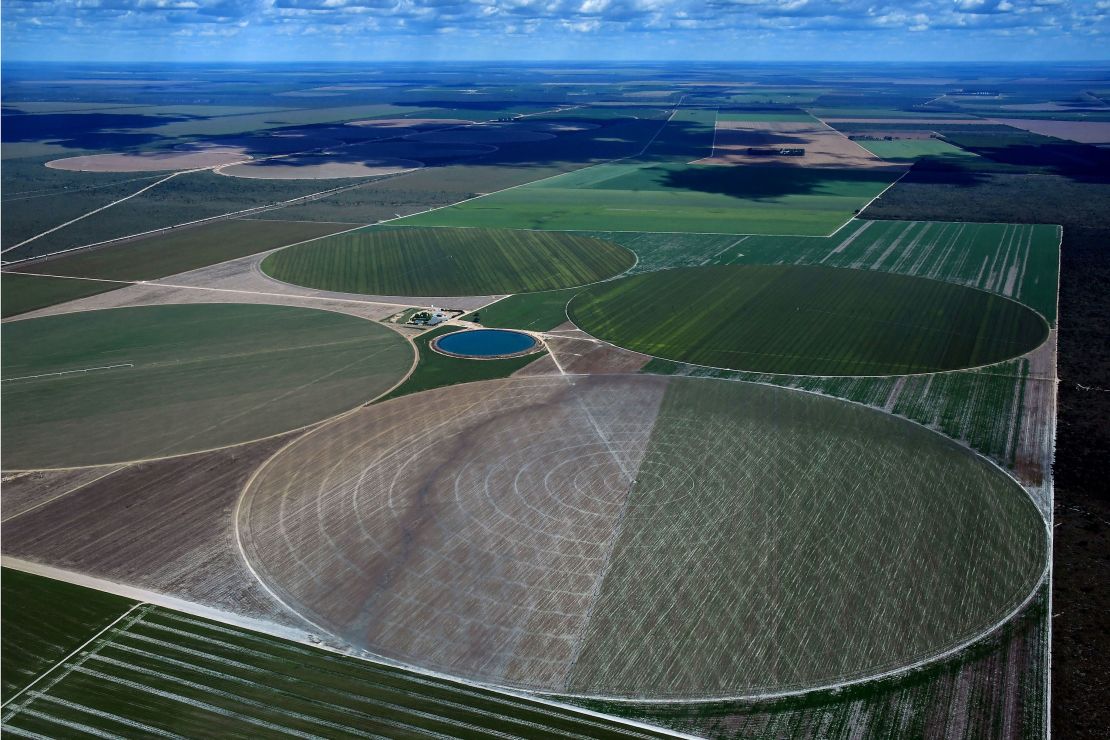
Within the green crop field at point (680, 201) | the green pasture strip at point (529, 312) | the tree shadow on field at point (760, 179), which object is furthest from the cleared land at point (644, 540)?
the tree shadow on field at point (760, 179)

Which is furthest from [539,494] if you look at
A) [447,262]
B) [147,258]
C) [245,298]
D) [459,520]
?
[147,258]

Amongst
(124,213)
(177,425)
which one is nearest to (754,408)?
(177,425)

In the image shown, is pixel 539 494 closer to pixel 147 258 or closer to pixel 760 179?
pixel 147 258

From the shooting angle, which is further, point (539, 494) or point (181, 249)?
point (181, 249)

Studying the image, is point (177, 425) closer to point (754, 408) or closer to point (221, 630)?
point (221, 630)

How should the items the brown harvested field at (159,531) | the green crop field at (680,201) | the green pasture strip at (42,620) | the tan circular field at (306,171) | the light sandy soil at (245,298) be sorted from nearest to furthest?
1. the green pasture strip at (42,620)
2. the brown harvested field at (159,531)
3. the light sandy soil at (245,298)
4. the green crop field at (680,201)
5. the tan circular field at (306,171)

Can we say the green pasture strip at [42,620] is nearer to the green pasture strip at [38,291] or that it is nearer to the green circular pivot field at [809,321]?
the green circular pivot field at [809,321]

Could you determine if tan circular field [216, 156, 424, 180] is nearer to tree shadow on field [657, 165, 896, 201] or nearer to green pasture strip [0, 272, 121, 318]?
tree shadow on field [657, 165, 896, 201]
